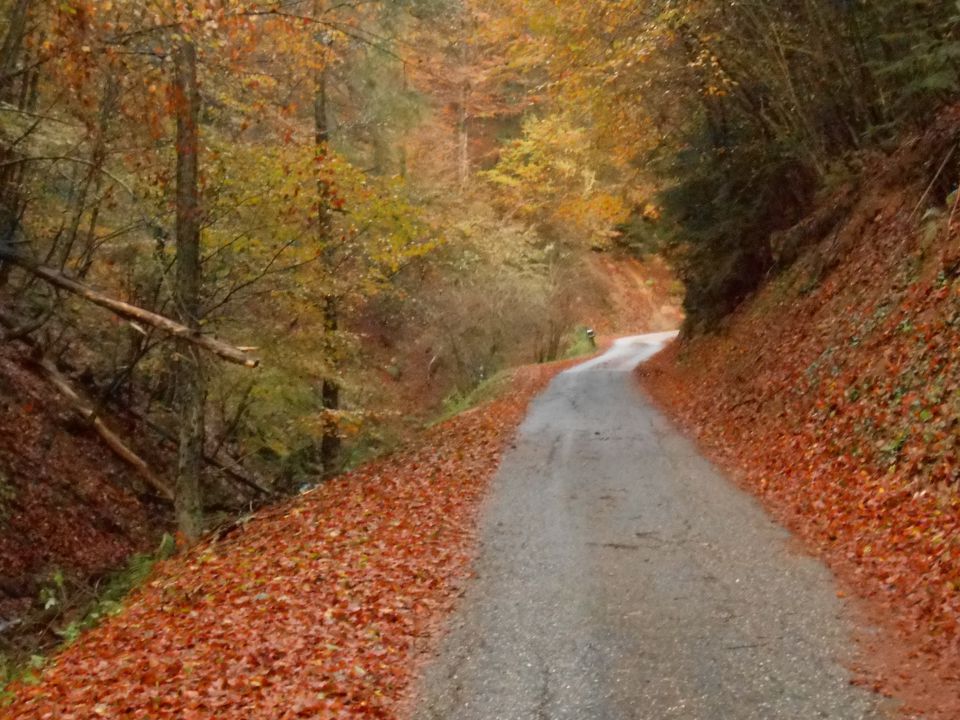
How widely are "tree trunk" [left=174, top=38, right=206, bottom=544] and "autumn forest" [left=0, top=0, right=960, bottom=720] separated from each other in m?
0.06

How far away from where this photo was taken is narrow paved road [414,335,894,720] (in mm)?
5289

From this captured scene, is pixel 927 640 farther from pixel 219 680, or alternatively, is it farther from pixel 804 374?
pixel 804 374

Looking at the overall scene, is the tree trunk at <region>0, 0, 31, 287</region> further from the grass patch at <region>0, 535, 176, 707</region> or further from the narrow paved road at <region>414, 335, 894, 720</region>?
the narrow paved road at <region>414, 335, 894, 720</region>

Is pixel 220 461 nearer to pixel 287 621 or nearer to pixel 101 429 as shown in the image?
pixel 101 429

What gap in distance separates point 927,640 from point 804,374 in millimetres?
7255

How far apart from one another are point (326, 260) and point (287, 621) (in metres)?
9.55

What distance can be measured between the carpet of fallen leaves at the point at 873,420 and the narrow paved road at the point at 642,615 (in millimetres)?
399

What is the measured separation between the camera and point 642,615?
21.7 ft

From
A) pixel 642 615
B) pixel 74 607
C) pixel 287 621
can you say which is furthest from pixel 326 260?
pixel 642 615

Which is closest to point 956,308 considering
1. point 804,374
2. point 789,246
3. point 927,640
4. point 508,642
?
point 804,374

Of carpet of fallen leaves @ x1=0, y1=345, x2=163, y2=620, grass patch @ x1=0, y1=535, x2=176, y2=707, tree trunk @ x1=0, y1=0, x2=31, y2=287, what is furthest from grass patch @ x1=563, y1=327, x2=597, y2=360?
tree trunk @ x1=0, y1=0, x2=31, y2=287

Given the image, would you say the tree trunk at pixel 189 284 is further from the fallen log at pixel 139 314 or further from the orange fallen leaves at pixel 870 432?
the orange fallen leaves at pixel 870 432

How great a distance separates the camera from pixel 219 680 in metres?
5.84

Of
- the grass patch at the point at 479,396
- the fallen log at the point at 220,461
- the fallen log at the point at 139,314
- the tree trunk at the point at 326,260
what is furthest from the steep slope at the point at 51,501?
the grass patch at the point at 479,396
